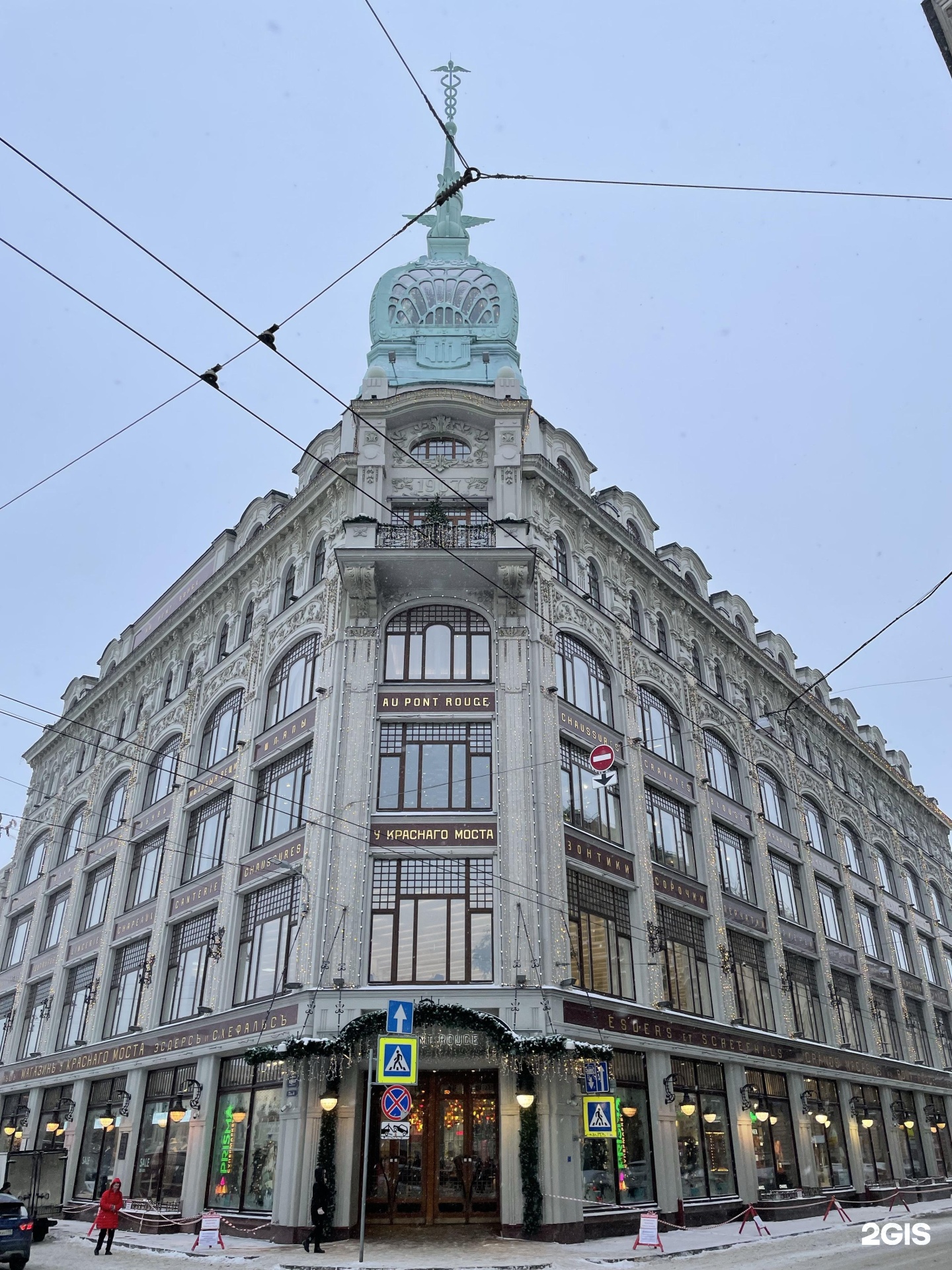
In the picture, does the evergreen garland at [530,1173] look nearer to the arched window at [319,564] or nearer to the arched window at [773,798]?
the arched window at [319,564]

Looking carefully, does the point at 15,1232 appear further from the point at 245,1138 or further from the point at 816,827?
the point at 816,827

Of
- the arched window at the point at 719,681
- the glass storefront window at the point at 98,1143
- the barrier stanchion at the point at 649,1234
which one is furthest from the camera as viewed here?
the arched window at the point at 719,681

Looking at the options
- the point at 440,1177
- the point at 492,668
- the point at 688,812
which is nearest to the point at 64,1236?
the point at 440,1177

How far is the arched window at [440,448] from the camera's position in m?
30.8

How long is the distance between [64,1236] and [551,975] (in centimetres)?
1419

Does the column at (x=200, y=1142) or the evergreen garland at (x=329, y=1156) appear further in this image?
the column at (x=200, y=1142)

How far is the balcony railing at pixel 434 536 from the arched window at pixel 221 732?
8.64 meters

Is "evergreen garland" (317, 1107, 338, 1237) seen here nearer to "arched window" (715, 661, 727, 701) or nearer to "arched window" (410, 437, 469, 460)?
"arched window" (410, 437, 469, 460)

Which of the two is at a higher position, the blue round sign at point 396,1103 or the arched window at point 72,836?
the arched window at point 72,836

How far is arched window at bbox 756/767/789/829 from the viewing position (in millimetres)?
39031

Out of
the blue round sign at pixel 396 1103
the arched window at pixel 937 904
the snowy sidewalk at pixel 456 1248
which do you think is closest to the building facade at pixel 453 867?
the snowy sidewalk at pixel 456 1248

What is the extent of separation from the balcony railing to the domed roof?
244 inches

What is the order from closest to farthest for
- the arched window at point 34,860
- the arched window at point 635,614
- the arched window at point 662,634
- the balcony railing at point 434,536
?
the balcony railing at point 434,536, the arched window at point 635,614, the arched window at point 662,634, the arched window at point 34,860

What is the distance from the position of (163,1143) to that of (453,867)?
493 inches
